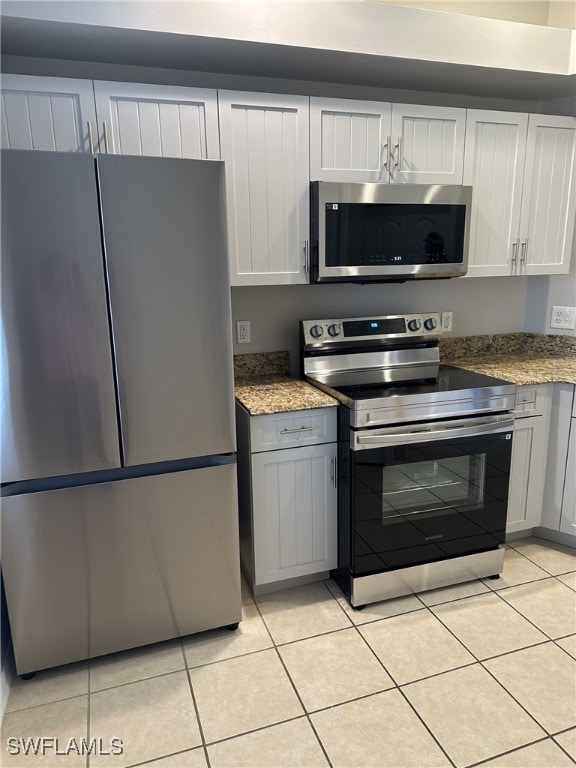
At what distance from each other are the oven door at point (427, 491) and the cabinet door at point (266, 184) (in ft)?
2.76

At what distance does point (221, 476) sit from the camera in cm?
200

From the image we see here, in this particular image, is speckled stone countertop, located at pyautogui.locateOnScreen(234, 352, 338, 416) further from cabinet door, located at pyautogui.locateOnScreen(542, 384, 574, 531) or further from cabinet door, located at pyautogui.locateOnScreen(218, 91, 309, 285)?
cabinet door, located at pyautogui.locateOnScreen(542, 384, 574, 531)

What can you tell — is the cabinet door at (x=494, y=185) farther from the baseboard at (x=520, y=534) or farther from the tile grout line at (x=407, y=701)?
the tile grout line at (x=407, y=701)

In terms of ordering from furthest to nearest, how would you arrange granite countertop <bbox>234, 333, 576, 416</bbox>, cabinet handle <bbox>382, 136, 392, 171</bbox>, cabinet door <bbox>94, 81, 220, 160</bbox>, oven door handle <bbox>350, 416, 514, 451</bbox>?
1. cabinet handle <bbox>382, 136, 392, 171</bbox>
2. granite countertop <bbox>234, 333, 576, 416</bbox>
3. oven door handle <bbox>350, 416, 514, 451</bbox>
4. cabinet door <bbox>94, 81, 220, 160</bbox>

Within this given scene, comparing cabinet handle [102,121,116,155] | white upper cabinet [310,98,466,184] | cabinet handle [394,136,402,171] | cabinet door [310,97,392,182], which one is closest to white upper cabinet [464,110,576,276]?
white upper cabinet [310,98,466,184]

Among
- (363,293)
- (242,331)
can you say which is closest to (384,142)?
(363,293)

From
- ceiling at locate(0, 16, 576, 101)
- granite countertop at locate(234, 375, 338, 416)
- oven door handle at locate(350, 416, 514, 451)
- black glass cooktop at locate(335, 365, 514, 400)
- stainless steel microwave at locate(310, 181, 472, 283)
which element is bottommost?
oven door handle at locate(350, 416, 514, 451)

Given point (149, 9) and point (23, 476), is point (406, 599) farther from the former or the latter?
point (149, 9)

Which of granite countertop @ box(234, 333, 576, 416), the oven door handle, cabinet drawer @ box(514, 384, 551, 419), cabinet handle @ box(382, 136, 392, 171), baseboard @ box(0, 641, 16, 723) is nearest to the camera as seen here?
baseboard @ box(0, 641, 16, 723)

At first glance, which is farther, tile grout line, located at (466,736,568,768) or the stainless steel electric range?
the stainless steel electric range

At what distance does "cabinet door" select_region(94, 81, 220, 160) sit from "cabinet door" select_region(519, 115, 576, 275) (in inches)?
63.3

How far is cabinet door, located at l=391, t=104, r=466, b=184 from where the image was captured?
2.39m

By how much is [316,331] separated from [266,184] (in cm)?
72

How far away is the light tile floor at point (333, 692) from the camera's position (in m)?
1.62
